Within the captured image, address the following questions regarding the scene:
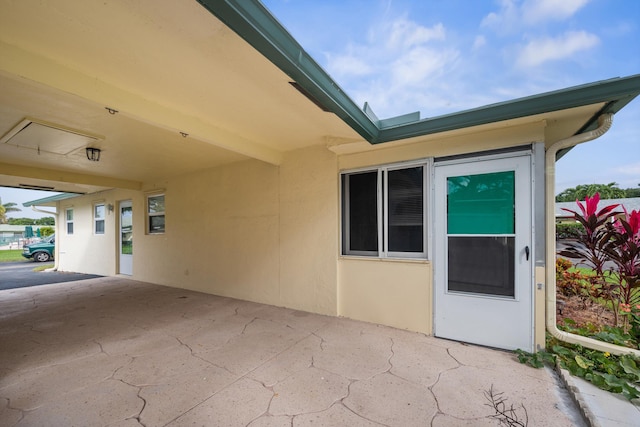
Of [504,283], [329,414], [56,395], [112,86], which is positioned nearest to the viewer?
[329,414]

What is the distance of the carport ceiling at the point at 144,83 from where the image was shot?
59.7 inches

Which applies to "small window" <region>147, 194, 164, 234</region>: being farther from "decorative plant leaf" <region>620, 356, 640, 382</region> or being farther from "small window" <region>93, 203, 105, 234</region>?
"decorative plant leaf" <region>620, 356, 640, 382</region>

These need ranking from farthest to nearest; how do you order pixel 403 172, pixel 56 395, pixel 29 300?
1. pixel 29 300
2. pixel 403 172
3. pixel 56 395

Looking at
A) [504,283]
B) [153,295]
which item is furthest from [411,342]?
[153,295]

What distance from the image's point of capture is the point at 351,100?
8.20ft

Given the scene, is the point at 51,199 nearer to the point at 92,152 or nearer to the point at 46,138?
the point at 92,152

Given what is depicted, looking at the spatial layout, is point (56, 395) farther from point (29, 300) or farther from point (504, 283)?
point (29, 300)

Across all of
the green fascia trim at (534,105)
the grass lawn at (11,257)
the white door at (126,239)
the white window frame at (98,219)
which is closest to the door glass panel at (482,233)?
the green fascia trim at (534,105)

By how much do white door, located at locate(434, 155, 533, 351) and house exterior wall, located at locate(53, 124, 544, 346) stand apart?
0.16 m

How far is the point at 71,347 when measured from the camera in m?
2.83

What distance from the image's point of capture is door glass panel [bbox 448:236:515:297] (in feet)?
8.78

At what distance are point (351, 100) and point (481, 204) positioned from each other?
6.10 feet

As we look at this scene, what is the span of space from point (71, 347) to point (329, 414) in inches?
122

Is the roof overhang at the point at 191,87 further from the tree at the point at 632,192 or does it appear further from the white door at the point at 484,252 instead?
the tree at the point at 632,192
